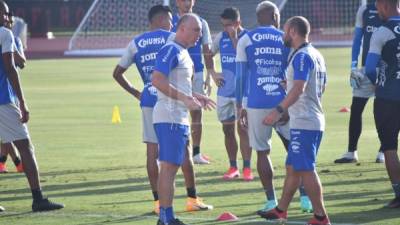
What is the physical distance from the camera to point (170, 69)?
35.0 ft

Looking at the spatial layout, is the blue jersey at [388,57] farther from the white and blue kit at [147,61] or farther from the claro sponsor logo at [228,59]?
the claro sponsor logo at [228,59]

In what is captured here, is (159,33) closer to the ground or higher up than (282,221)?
higher up

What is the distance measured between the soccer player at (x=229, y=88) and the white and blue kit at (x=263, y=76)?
2.28 m

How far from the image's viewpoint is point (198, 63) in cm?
1579

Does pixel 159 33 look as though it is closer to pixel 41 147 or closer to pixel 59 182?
pixel 59 182

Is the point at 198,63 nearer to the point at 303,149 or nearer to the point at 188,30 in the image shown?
the point at 188,30

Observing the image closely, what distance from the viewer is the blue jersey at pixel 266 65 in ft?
39.1

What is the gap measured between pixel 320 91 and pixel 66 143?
A: 8.54 m

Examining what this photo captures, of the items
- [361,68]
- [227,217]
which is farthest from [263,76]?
[361,68]

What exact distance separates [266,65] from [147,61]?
131 centimetres

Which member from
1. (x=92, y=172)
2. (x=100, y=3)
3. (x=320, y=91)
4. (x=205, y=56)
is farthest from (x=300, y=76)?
(x=100, y=3)

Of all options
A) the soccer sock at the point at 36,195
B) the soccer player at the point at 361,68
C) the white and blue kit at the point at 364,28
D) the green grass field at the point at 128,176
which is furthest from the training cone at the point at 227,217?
the white and blue kit at the point at 364,28

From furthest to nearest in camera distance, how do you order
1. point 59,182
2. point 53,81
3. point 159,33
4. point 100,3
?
point 100,3, point 53,81, point 59,182, point 159,33

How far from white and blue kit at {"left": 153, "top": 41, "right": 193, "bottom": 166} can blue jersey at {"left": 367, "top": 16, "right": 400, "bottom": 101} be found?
7.41ft
